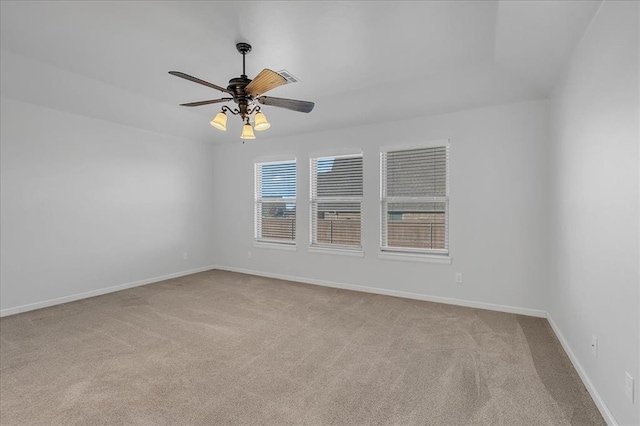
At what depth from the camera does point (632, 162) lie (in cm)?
152

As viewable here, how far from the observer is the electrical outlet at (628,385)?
60.2 inches

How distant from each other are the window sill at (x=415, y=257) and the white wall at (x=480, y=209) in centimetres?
8

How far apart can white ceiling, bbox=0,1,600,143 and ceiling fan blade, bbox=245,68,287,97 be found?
48 centimetres

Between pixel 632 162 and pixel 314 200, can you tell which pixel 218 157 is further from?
pixel 632 162

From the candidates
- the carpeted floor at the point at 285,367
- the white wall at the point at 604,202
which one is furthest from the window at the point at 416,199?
the white wall at the point at 604,202

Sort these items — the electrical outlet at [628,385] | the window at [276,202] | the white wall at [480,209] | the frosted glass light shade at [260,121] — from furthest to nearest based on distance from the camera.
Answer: the window at [276,202]
the white wall at [480,209]
the frosted glass light shade at [260,121]
the electrical outlet at [628,385]

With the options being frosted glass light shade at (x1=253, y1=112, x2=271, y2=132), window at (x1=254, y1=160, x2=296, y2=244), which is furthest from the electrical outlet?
window at (x1=254, y1=160, x2=296, y2=244)

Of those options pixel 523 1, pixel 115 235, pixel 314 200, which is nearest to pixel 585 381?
pixel 523 1

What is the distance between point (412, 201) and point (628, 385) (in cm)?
298

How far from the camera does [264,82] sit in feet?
7.52

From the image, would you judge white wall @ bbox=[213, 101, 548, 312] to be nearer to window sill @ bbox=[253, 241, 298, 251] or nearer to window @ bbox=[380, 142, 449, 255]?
window @ bbox=[380, 142, 449, 255]

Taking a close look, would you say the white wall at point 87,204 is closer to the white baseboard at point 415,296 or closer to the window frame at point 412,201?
the white baseboard at point 415,296

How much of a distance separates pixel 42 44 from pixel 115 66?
0.56m

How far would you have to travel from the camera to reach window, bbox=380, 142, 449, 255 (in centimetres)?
413
